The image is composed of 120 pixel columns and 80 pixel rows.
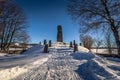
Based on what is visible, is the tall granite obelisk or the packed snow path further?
the tall granite obelisk

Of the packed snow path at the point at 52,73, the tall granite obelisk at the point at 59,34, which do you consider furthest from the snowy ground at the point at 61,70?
the tall granite obelisk at the point at 59,34

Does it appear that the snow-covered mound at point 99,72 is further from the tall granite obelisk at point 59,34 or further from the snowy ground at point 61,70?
the tall granite obelisk at point 59,34

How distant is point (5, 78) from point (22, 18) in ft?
103

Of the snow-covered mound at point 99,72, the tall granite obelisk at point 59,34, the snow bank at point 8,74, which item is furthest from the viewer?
the tall granite obelisk at point 59,34

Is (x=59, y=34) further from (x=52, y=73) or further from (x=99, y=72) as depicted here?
(x=99, y=72)

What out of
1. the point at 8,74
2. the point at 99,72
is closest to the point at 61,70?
the point at 99,72

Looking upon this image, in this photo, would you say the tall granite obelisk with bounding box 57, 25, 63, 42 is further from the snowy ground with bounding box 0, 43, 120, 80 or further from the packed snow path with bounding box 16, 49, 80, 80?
the packed snow path with bounding box 16, 49, 80, 80

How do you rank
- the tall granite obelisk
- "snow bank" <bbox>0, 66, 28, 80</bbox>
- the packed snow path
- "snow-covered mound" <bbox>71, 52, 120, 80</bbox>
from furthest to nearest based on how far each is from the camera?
the tall granite obelisk
the packed snow path
"snow bank" <bbox>0, 66, 28, 80</bbox>
"snow-covered mound" <bbox>71, 52, 120, 80</bbox>

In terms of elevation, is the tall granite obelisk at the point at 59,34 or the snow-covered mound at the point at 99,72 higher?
the tall granite obelisk at the point at 59,34

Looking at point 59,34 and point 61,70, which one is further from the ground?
point 59,34

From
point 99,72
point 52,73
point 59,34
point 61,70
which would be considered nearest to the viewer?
point 99,72

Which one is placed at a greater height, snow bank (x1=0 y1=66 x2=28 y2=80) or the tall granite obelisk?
the tall granite obelisk

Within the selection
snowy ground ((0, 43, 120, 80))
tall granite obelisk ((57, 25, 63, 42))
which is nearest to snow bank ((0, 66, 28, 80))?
snowy ground ((0, 43, 120, 80))

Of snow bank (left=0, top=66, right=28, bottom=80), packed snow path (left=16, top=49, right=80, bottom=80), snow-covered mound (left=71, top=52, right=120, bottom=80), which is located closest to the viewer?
snow-covered mound (left=71, top=52, right=120, bottom=80)
